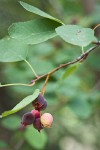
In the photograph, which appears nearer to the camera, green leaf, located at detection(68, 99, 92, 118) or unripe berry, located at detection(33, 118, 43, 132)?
unripe berry, located at detection(33, 118, 43, 132)

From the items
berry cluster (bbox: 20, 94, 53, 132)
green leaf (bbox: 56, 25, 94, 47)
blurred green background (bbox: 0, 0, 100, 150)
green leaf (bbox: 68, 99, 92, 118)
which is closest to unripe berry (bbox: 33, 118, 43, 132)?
berry cluster (bbox: 20, 94, 53, 132)

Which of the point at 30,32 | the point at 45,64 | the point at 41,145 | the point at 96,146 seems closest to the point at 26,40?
the point at 30,32

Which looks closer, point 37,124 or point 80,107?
point 37,124

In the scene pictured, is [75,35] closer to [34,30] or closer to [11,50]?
[34,30]

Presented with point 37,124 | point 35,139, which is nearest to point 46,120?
point 37,124

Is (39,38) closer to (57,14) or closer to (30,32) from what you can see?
(30,32)

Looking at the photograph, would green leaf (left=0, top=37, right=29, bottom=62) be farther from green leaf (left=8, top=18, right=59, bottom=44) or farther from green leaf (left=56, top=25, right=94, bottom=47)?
green leaf (left=56, top=25, right=94, bottom=47)
